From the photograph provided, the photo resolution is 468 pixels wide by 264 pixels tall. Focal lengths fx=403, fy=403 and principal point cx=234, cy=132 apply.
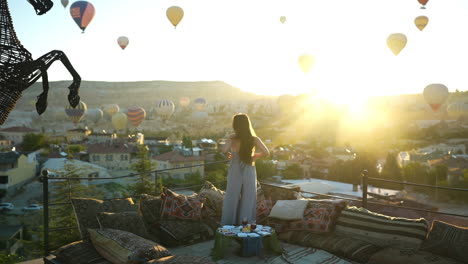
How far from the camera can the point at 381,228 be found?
415 cm

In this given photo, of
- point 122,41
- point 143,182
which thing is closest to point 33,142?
point 122,41

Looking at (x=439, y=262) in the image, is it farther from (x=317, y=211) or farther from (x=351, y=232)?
(x=317, y=211)

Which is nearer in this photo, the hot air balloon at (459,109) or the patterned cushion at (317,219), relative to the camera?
the patterned cushion at (317,219)

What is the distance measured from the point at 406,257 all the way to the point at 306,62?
26.9m

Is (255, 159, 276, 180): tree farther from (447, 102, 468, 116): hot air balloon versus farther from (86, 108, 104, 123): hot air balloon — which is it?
(86, 108, 104, 123): hot air balloon

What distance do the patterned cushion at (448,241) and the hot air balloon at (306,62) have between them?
86.5 feet

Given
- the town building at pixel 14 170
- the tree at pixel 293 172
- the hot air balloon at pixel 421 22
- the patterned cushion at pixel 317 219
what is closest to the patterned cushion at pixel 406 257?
the patterned cushion at pixel 317 219

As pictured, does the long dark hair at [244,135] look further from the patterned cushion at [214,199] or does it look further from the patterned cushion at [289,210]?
the patterned cushion at [214,199]

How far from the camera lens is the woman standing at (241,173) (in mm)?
4105

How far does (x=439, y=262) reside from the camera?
361cm

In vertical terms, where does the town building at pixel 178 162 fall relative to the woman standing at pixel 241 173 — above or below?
below

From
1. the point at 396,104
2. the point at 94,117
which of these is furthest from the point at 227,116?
the point at 396,104

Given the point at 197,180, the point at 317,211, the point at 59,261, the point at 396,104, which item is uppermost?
the point at 396,104

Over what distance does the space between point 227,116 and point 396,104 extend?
4354cm
